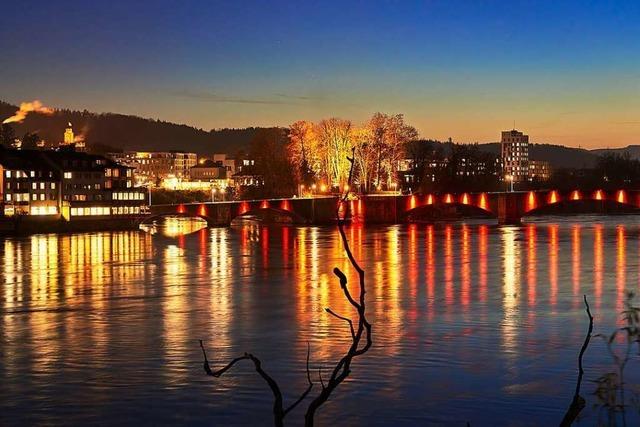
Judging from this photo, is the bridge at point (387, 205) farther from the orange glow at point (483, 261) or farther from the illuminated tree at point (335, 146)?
the orange glow at point (483, 261)

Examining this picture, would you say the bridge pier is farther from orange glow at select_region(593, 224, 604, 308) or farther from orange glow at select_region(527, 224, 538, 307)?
orange glow at select_region(527, 224, 538, 307)

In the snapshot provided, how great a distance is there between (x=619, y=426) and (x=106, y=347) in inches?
559

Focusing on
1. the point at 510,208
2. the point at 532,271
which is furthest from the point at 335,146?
the point at 532,271

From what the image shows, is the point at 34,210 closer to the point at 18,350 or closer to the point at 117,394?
the point at 18,350

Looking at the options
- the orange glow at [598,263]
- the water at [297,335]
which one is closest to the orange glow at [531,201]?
the orange glow at [598,263]

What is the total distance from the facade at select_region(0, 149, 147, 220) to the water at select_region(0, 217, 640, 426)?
49664mm

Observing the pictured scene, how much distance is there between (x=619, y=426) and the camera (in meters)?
14.6

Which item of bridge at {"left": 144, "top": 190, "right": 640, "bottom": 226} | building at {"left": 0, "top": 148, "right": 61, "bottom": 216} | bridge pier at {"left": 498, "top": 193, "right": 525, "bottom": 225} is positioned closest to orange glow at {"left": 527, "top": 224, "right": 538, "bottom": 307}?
bridge pier at {"left": 498, "top": 193, "right": 525, "bottom": 225}

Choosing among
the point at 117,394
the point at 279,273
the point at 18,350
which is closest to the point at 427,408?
the point at 117,394

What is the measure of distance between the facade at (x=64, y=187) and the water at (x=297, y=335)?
49664 millimetres

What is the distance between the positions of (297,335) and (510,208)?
84569 millimetres

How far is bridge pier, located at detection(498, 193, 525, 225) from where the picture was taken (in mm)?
106438

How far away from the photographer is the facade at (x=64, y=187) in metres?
105

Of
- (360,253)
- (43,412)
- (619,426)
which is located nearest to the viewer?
(619,426)
